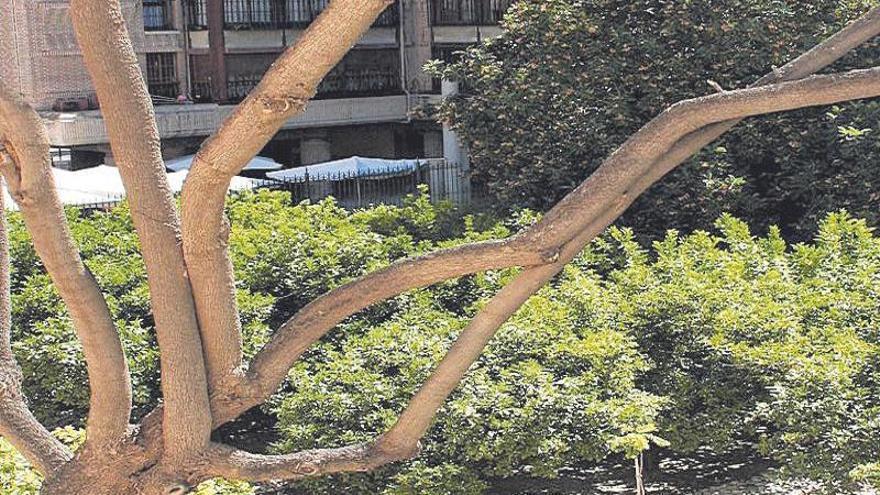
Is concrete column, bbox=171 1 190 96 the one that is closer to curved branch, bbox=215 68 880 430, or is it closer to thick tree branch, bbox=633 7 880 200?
curved branch, bbox=215 68 880 430

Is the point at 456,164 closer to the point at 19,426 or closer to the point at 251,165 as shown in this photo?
the point at 251,165

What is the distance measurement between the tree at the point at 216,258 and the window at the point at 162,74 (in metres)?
24.3

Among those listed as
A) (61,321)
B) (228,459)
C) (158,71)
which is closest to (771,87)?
(228,459)

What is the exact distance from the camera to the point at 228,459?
4336mm

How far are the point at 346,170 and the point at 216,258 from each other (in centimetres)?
1855

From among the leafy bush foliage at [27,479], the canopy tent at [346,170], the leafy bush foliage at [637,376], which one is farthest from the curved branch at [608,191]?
the canopy tent at [346,170]

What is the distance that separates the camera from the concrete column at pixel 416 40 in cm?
2969

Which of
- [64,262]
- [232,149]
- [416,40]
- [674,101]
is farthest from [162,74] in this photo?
[232,149]

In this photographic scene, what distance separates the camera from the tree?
3754 millimetres

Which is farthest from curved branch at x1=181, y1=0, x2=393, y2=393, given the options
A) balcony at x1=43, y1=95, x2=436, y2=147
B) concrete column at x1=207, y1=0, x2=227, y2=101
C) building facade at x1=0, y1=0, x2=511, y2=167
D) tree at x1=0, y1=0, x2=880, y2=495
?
concrete column at x1=207, y1=0, x2=227, y2=101

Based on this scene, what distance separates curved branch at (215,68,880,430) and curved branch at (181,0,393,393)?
15cm

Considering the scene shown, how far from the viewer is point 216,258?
413 cm

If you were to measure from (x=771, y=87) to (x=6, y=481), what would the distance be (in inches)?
181

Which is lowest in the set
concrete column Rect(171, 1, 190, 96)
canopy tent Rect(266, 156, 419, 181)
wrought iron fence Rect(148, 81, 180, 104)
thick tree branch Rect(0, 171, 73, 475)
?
canopy tent Rect(266, 156, 419, 181)
